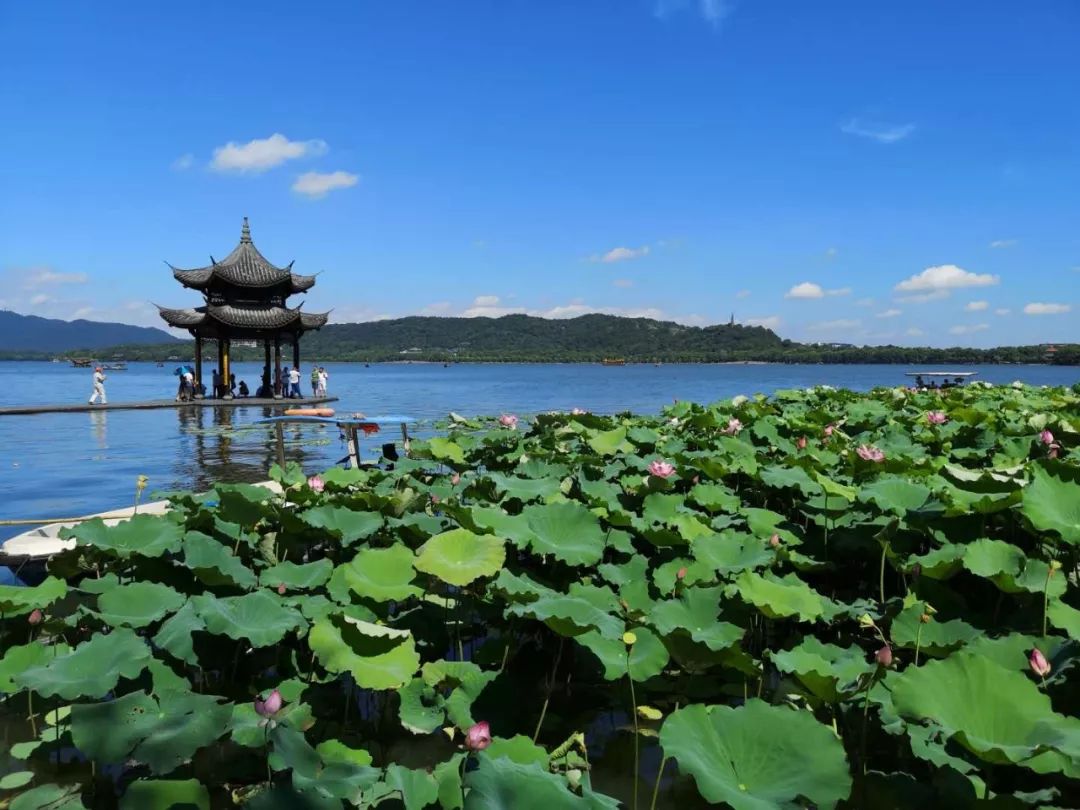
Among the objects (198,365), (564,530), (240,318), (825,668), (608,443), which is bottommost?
(825,668)

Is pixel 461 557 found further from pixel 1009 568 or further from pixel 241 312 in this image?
pixel 241 312

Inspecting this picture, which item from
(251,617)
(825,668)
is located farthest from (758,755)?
(251,617)

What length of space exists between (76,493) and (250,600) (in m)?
9.40

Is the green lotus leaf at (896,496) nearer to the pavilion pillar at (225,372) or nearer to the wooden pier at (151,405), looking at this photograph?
the wooden pier at (151,405)

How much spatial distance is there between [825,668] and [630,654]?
0.55 metres

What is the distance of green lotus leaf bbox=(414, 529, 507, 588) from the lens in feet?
7.66

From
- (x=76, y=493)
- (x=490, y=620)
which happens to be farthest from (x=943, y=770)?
(x=76, y=493)

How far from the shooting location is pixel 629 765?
7.60 ft

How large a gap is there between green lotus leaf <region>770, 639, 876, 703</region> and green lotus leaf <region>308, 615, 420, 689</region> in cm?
103

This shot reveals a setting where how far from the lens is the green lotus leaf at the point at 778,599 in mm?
2213

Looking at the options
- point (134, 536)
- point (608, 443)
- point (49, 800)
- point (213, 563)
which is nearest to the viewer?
point (49, 800)

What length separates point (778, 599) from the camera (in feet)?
7.39

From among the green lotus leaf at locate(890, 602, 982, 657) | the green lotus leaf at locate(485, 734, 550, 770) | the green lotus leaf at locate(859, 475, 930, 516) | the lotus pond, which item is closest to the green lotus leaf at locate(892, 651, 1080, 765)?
the lotus pond

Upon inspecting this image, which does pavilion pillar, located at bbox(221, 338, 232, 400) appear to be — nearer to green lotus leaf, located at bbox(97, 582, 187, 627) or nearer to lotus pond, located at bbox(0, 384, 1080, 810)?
lotus pond, located at bbox(0, 384, 1080, 810)
